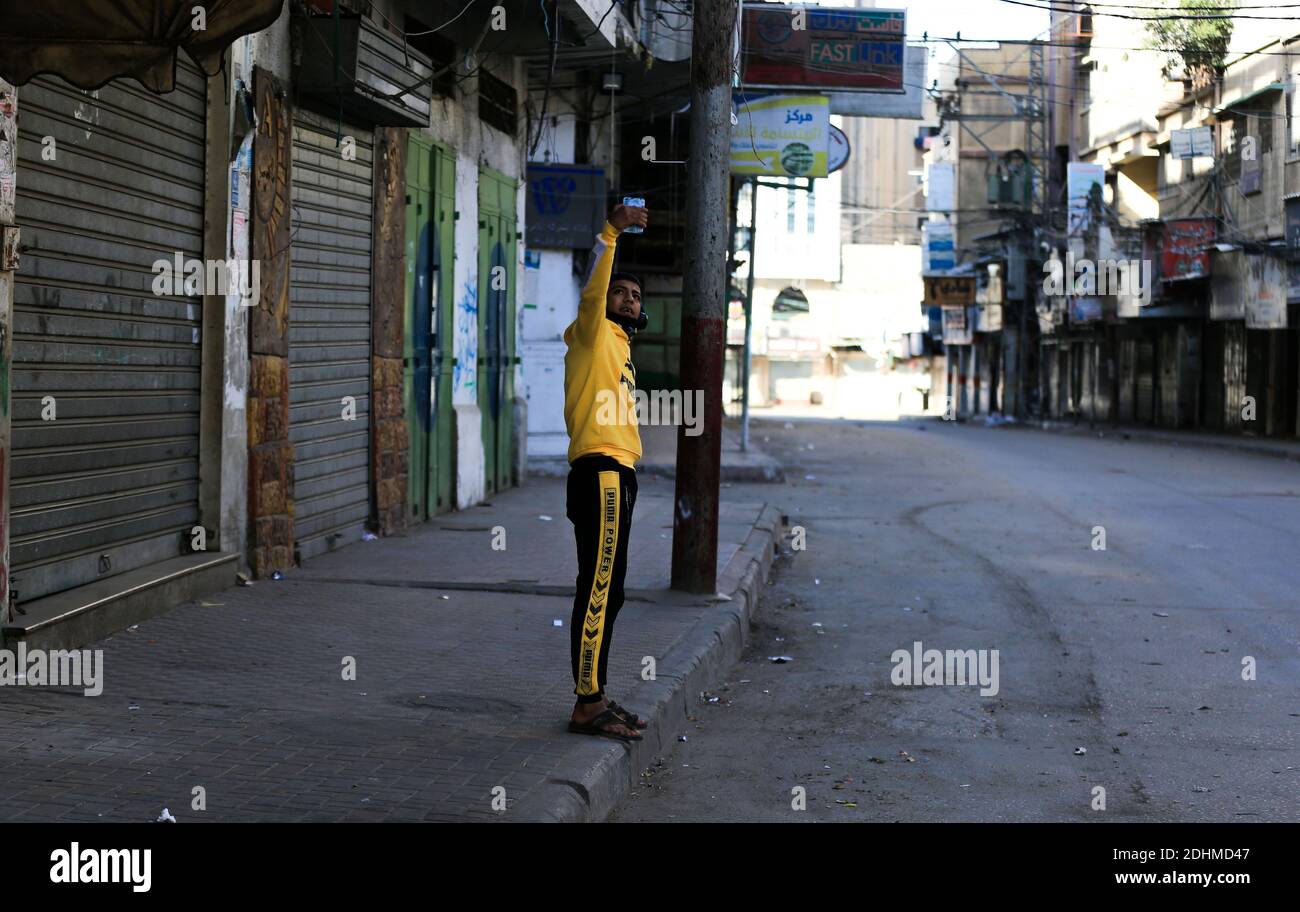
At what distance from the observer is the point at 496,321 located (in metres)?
16.0

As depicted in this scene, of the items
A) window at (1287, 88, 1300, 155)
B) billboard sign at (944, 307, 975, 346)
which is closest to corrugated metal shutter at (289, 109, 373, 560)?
window at (1287, 88, 1300, 155)

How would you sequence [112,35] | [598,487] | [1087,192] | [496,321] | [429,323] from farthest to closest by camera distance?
[1087,192] → [496,321] → [429,323] → [112,35] → [598,487]

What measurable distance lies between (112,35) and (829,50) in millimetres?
14794

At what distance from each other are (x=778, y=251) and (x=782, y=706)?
62.7 m

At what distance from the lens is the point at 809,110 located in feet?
63.0

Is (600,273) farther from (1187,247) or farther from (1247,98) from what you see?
(1187,247)

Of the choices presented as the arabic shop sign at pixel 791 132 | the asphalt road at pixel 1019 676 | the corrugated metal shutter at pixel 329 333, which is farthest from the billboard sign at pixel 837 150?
the corrugated metal shutter at pixel 329 333

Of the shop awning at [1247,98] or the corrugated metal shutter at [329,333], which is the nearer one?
the corrugated metal shutter at [329,333]

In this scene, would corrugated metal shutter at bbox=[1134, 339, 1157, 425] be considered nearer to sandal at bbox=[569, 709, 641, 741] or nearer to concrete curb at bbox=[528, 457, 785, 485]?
concrete curb at bbox=[528, 457, 785, 485]

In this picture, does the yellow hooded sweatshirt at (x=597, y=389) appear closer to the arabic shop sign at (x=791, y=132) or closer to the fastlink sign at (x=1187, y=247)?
the arabic shop sign at (x=791, y=132)

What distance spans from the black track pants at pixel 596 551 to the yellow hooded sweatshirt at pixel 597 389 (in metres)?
0.07

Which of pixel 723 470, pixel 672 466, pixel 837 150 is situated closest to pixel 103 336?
pixel 672 466

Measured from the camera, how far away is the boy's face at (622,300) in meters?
5.92
